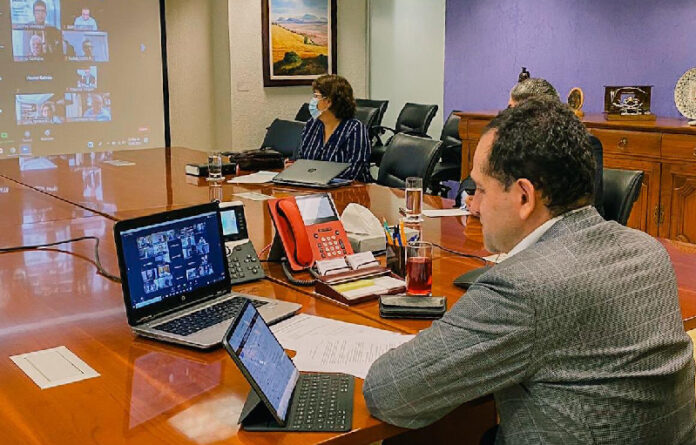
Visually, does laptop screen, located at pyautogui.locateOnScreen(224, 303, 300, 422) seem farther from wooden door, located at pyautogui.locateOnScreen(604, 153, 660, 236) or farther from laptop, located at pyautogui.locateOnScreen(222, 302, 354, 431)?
wooden door, located at pyautogui.locateOnScreen(604, 153, 660, 236)

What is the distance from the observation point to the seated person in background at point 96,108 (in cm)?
698

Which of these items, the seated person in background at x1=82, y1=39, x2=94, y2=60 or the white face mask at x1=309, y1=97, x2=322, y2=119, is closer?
the white face mask at x1=309, y1=97, x2=322, y2=119

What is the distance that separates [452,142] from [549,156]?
5.15m

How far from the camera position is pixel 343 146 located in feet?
15.4

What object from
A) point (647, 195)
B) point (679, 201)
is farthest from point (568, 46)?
point (679, 201)

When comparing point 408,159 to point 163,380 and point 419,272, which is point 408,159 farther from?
point 163,380

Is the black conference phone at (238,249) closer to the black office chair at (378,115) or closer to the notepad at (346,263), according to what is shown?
the notepad at (346,263)

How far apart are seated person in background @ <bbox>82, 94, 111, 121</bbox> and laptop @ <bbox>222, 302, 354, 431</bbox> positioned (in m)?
5.77

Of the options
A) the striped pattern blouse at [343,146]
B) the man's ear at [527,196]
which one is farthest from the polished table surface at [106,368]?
the striped pattern blouse at [343,146]

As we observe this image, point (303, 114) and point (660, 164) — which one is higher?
point (303, 114)

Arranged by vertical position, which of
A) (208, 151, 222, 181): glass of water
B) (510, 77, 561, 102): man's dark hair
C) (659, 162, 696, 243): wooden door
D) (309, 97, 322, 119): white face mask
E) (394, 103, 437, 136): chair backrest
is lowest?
(659, 162, 696, 243): wooden door

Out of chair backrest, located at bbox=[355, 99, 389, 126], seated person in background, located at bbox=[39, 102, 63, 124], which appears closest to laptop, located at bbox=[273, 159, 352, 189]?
chair backrest, located at bbox=[355, 99, 389, 126]

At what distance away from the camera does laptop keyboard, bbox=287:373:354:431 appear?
1479 mm

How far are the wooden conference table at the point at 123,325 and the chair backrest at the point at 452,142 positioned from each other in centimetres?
259
